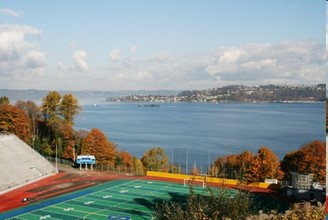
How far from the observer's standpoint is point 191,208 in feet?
22.6

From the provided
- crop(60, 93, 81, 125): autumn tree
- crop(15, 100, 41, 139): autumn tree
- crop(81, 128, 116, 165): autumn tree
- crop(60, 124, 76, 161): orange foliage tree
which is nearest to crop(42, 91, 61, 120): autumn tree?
crop(60, 93, 81, 125): autumn tree

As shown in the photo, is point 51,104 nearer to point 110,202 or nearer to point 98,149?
point 98,149

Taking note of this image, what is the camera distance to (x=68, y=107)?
3222 cm

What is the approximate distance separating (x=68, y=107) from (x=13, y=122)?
189 inches

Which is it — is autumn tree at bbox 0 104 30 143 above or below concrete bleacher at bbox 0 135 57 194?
above

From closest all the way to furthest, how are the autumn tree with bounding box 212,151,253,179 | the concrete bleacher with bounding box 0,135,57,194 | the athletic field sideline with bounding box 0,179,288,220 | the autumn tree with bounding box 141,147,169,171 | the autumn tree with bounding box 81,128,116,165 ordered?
the athletic field sideline with bounding box 0,179,288,220, the concrete bleacher with bounding box 0,135,57,194, the autumn tree with bounding box 212,151,253,179, the autumn tree with bounding box 81,128,116,165, the autumn tree with bounding box 141,147,169,171

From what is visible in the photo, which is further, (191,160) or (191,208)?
(191,160)

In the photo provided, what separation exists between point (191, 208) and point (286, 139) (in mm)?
50559

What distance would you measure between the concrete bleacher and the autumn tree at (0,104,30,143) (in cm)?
165

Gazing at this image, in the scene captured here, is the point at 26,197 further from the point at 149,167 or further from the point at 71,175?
the point at 149,167

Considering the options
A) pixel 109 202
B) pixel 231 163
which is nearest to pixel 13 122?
pixel 109 202

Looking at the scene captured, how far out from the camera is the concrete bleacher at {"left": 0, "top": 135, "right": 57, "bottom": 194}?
21.5 metres

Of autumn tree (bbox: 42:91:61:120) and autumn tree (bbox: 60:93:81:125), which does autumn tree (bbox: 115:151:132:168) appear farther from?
autumn tree (bbox: 42:91:61:120)

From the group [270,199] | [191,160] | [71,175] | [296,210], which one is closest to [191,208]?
[296,210]
